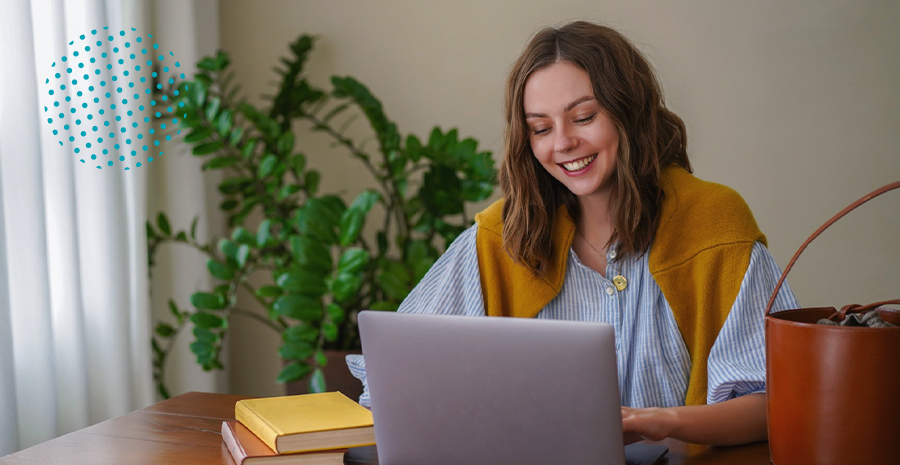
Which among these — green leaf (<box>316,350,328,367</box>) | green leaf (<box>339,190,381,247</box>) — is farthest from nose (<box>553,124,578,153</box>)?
green leaf (<box>316,350,328,367</box>)

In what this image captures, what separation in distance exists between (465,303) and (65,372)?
1275 millimetres

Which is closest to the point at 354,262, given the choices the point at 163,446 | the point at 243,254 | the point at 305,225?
the point at 305,225

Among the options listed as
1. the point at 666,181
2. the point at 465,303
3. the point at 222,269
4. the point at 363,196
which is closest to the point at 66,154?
the point at 222,269

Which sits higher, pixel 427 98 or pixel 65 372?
pixel 427 98

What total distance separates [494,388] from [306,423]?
334 millimetres

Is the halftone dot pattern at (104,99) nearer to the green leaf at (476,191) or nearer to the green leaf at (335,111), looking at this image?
the green leaf at (335,111)

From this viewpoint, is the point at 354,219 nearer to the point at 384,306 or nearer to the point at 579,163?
the point at 384,306

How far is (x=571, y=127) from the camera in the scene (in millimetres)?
1356

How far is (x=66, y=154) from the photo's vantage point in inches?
77.7

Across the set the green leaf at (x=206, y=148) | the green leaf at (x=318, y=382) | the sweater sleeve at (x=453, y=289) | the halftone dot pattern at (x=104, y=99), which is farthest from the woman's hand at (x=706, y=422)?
the green leaf at (x=206, y=148)

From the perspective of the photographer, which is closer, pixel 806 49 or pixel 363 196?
pixel 363 196

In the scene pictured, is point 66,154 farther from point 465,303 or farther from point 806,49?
point 806,49

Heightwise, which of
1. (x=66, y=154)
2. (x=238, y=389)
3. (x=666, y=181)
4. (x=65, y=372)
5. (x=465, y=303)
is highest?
(x=66, y=154)

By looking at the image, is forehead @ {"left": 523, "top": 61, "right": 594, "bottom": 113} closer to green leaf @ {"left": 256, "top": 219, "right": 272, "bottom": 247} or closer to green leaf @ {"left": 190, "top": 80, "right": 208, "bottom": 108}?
green leaf @ {"left": 256, "top": 219, "right": 272, "bottom": 247}
